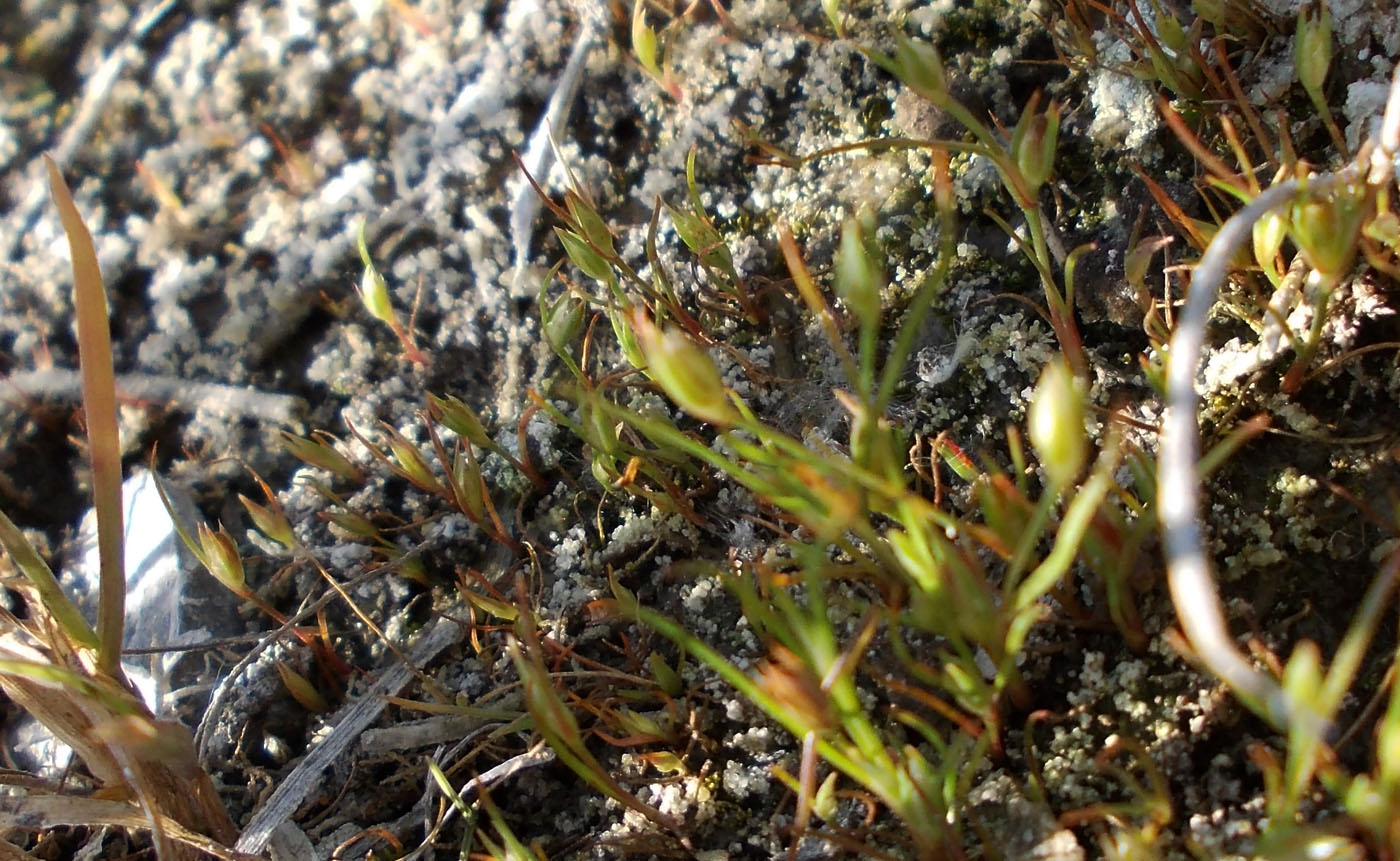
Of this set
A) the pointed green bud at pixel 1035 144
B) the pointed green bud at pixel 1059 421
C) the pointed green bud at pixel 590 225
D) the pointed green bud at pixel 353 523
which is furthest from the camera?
the pointed green bud at pixel 353 523

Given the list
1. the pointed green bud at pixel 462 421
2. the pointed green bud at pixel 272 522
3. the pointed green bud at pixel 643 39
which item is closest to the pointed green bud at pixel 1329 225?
the pointed green bud at pixel 643 39

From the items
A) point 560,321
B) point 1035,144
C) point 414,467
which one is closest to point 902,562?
point 1035,144

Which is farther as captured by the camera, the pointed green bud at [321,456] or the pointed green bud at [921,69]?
the pointed green bud at [321,456]

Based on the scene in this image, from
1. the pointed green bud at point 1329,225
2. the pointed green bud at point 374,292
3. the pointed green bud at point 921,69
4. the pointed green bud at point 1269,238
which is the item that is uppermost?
the pointed green bud at point 374,292

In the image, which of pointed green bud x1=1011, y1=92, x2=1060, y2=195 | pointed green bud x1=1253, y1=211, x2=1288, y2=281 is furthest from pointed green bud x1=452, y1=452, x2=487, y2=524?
pointed green bud x1=1253, y1=211, x2=1288, y2=281

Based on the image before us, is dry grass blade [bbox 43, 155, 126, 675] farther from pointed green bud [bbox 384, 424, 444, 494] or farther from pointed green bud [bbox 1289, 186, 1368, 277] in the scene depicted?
pointed green bud [bbox 1289, 186, 1368, 277]

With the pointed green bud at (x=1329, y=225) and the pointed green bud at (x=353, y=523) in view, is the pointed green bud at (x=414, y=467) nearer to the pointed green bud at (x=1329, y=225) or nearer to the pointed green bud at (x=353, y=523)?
the pointed green bud at (x=353, y=523)

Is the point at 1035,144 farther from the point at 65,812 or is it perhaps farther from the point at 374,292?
the point at 65,812
